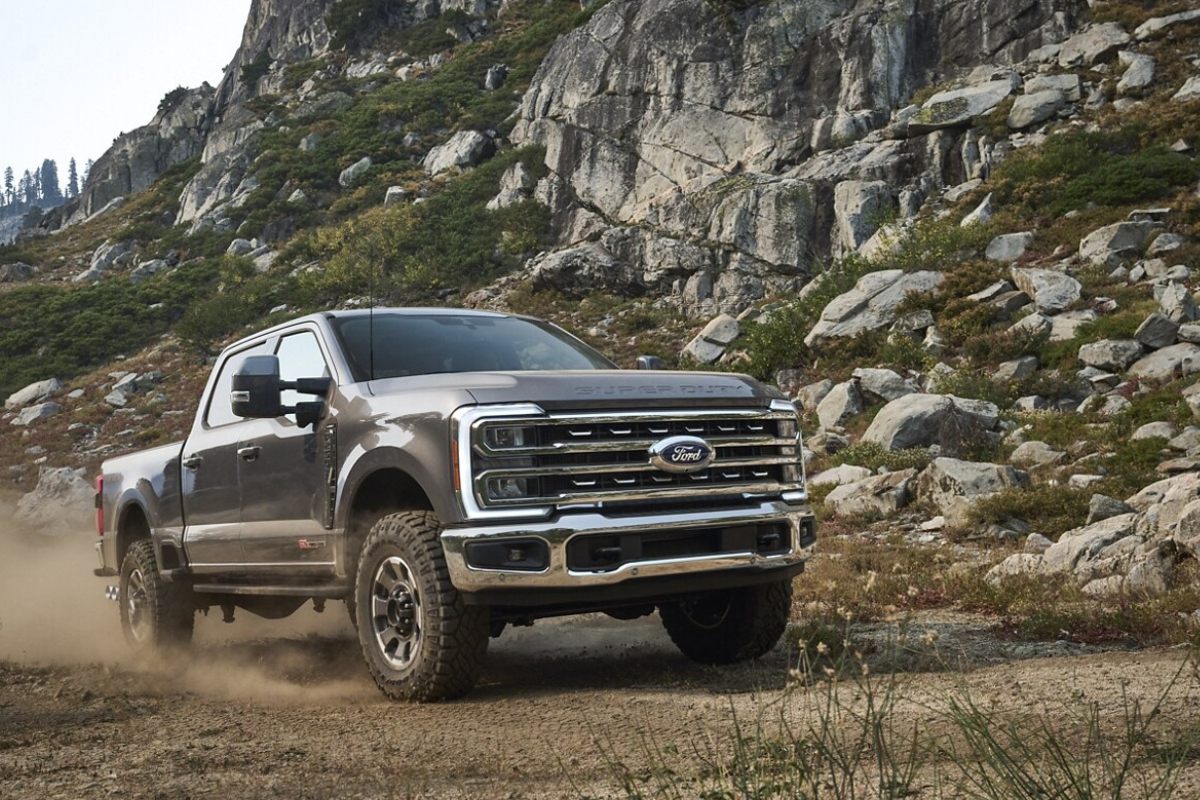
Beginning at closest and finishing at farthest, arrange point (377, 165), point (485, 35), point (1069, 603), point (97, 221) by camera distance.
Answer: point (1069, 603), point (377, 165), point (485, 35), point (97, 221)

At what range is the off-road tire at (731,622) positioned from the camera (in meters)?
6.37

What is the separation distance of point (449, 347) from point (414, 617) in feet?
5.62

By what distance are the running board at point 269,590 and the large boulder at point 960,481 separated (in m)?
7.33

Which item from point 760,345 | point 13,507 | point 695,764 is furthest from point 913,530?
point 13,507

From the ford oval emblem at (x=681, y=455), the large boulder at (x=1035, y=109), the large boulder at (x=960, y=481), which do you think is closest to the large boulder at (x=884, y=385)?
the large boulder at (x=960, y=481)

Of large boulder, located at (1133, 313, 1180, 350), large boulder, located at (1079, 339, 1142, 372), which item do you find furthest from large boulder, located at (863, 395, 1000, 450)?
large boulder, located at (1133, 313, 1180, 350)

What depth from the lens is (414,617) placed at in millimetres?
5605

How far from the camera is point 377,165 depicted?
48.3m

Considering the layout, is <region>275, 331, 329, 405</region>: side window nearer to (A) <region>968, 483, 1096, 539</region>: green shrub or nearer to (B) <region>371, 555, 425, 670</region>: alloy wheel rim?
(B) <region>371, 555, 425, 670</region>: alloy wheel rim

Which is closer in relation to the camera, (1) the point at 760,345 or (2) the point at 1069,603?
(2) the point at 1069,603

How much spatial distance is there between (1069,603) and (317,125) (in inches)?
2027

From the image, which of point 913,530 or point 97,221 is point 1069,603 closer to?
point 913,530

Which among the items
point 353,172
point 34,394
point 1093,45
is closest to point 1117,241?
point 1093,45

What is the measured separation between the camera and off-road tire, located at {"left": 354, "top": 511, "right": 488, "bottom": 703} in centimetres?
537
